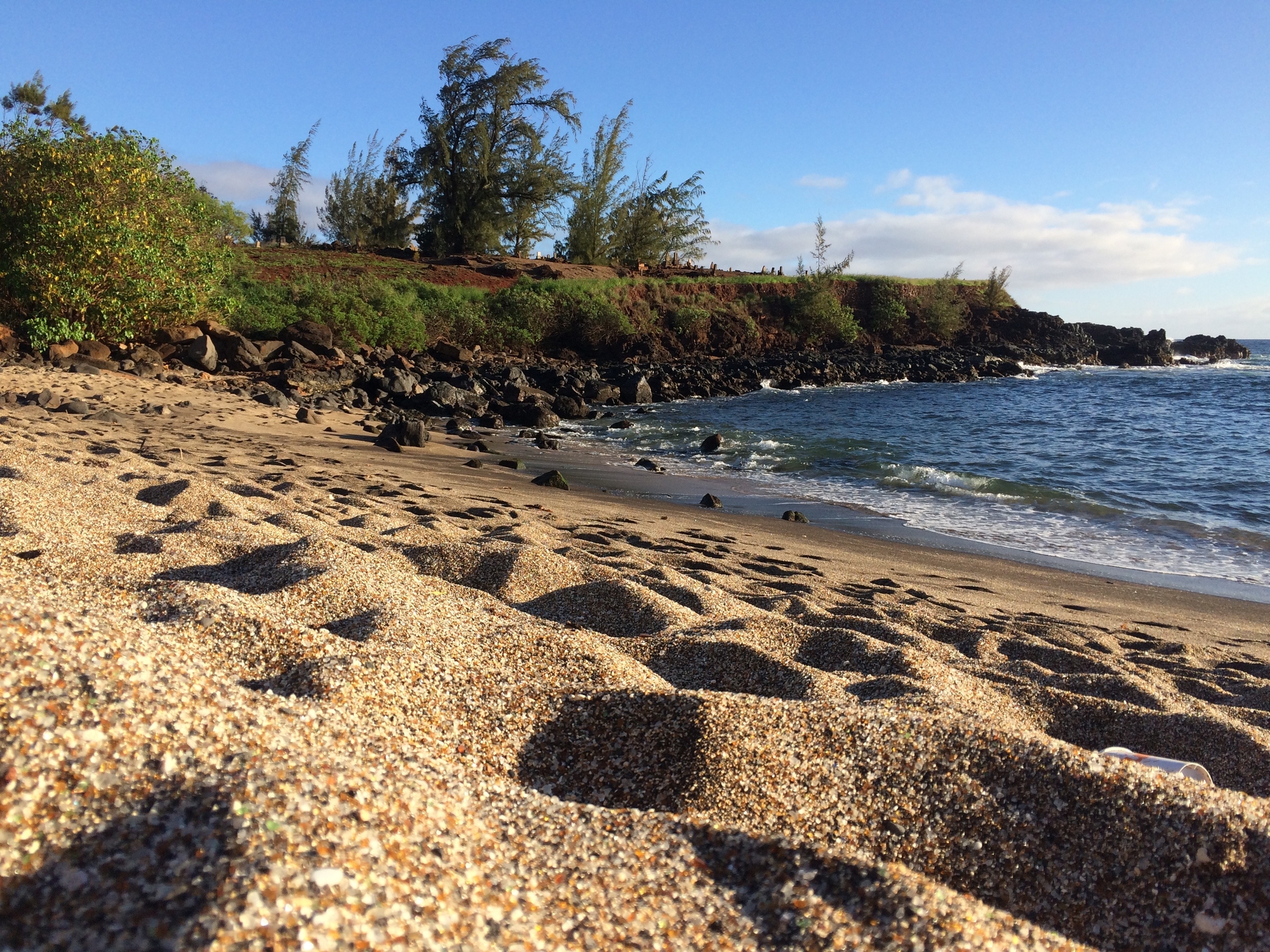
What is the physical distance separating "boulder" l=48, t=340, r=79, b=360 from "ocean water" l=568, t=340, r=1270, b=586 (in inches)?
370

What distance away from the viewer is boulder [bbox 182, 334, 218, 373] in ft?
55.2

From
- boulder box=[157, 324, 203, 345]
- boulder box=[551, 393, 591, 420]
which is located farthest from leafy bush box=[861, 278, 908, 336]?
boulder box=[157, 324, 203, 345]

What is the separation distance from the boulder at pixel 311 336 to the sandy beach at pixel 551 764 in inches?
657

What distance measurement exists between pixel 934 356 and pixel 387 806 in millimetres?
44296

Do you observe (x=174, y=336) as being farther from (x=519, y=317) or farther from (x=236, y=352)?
(x=519, y=317)

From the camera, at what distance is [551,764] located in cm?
254

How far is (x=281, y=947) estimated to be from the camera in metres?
1.37

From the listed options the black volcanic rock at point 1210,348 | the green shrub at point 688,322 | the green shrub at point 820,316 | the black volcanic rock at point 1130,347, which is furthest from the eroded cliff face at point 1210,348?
the green shrub at point 688,322

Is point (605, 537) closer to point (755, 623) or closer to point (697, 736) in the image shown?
point (755, 623)

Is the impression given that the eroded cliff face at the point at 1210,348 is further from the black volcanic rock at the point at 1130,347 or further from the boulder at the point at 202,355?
the boulder at the point at 202,355

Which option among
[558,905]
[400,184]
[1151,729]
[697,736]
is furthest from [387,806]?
[400,184]

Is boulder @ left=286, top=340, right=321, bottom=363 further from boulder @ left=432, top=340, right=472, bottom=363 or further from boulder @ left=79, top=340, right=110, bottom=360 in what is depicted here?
boulder @ left=432, top=340, right=472, bottom=363

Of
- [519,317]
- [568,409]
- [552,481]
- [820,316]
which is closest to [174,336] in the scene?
[568,409]

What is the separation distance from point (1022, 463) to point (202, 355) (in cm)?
1665
